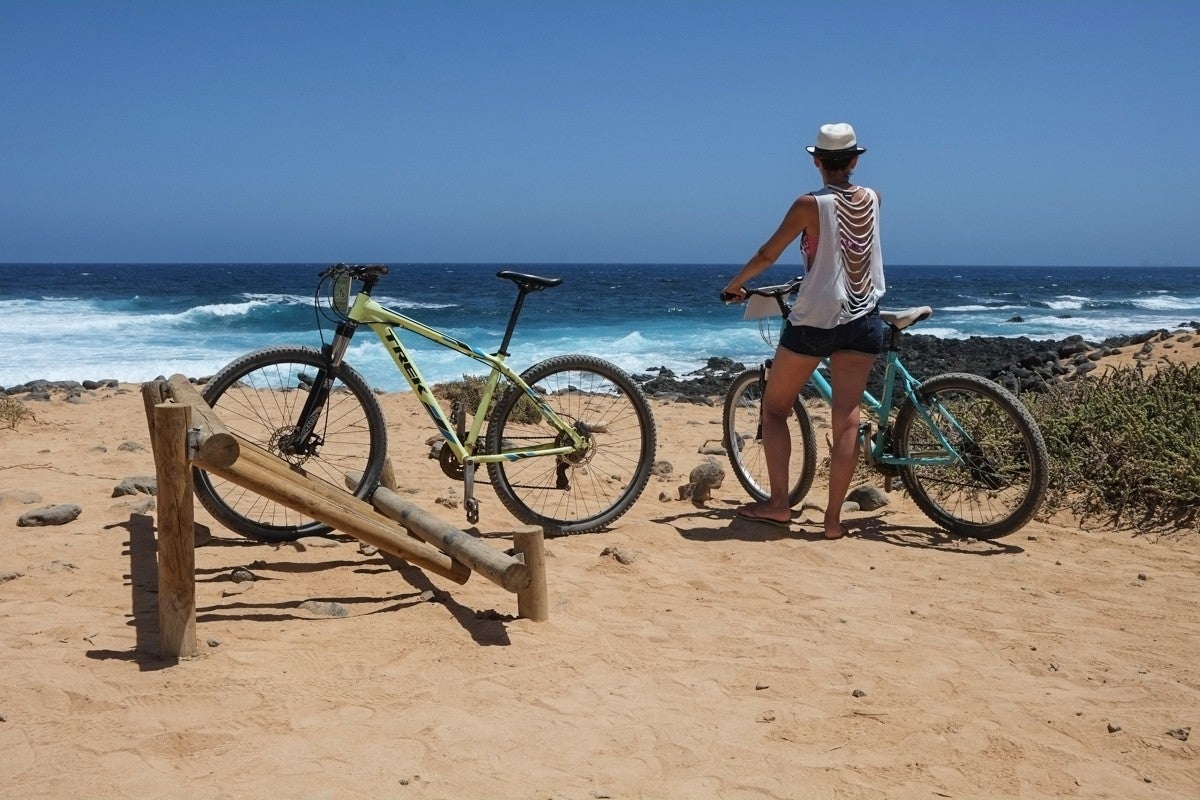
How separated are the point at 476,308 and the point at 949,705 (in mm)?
36414

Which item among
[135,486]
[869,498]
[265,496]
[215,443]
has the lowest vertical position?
[869,498]

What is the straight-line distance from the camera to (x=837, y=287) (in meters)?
5.13

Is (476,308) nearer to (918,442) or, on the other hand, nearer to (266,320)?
(266,320)

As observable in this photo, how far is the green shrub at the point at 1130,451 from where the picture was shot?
5.90 m

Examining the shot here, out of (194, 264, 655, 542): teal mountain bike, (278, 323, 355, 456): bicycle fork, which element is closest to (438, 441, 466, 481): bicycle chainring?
(194, 264, 655, 542): teal mountain bike

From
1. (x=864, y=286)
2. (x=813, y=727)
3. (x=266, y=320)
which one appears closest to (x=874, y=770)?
(x=813, y=727)

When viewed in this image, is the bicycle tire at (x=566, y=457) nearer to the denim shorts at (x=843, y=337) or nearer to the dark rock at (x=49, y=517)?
the denim shorts at (x=843, y=337)

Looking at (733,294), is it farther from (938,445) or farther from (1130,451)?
(1130,451)

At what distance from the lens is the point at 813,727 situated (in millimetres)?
3307

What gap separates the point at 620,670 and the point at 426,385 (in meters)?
2.10

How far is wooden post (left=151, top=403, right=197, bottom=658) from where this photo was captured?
132 inches

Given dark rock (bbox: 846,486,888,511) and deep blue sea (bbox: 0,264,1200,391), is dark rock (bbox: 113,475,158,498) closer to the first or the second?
dark rock (bbox: 846,486,888,511)

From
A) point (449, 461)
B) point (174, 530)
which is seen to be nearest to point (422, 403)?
point (449, 461)

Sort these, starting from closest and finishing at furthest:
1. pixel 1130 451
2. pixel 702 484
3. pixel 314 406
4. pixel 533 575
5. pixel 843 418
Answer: pixel 533 575 → pixel 314 406 → pixel 843 418 → pixel 1130 451 → pixel 702 484
